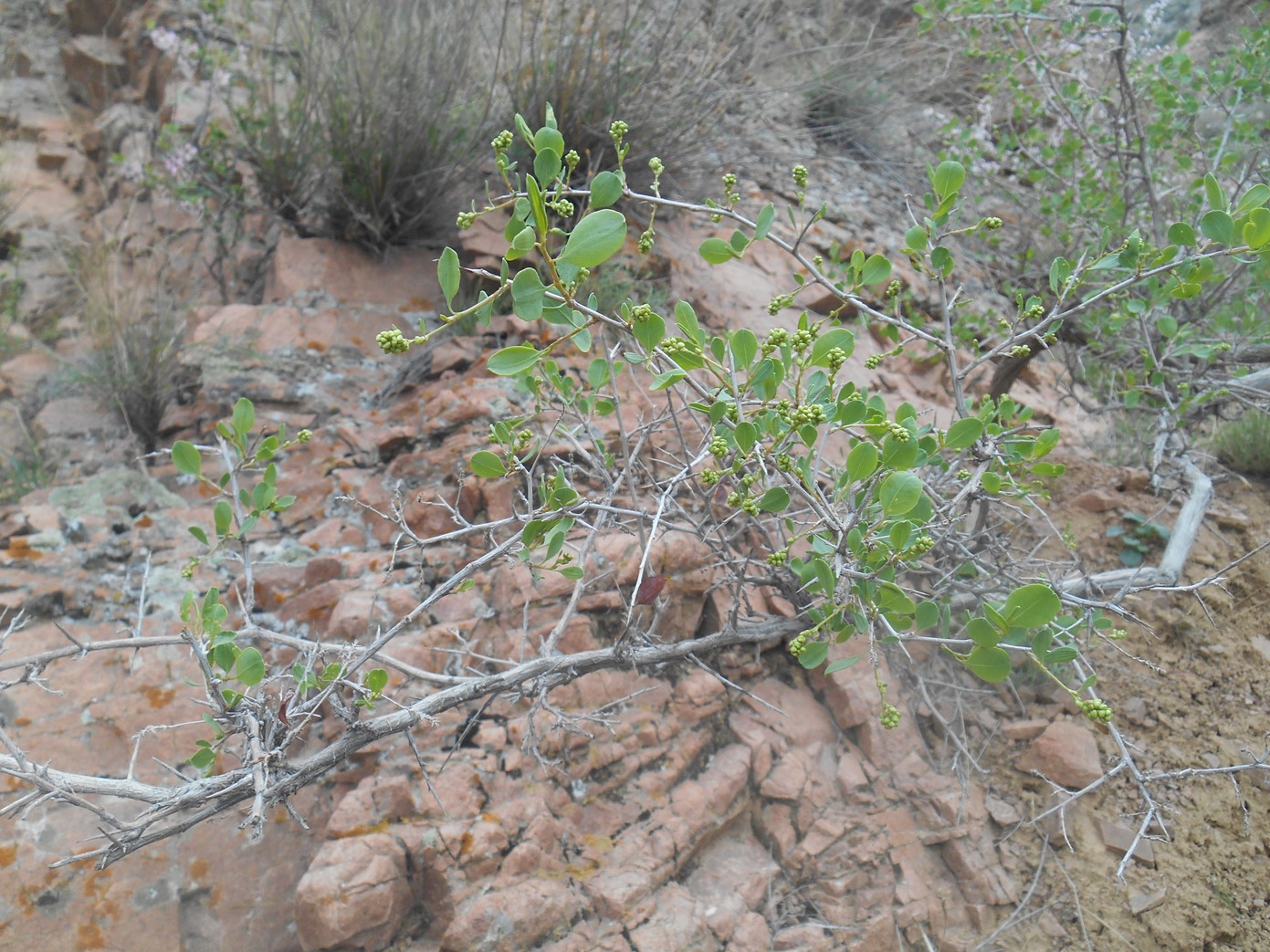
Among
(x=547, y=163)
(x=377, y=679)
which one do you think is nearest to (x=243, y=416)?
(x=377, y=679)

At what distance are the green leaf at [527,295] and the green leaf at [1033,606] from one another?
940mm

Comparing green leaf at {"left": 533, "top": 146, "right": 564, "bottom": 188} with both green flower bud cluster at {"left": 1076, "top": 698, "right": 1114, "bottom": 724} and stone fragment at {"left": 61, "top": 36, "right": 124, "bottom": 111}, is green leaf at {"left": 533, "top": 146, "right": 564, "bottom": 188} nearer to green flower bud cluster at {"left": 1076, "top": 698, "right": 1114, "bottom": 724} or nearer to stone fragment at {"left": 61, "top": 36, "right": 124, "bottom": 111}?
green flower bud cluster at {"left": 1076, "top": 698, "right": 1114, "bottom": 724}

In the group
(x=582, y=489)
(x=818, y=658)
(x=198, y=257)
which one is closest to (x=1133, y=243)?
(x=818, y=658)

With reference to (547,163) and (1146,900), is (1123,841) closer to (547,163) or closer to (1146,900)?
(1146,900)

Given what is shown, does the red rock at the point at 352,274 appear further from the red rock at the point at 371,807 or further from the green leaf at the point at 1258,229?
the green leaf at the point at 1258,229

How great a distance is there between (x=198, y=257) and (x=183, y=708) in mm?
2660

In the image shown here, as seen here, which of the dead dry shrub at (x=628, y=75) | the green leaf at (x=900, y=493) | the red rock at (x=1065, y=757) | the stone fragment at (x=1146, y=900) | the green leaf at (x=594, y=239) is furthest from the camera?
the dead dry shrub at (x=628, y=75)

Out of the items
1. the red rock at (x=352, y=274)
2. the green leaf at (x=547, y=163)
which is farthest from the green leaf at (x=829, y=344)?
the red rock at (x=352, y=274)

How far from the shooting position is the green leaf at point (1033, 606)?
1.43 m

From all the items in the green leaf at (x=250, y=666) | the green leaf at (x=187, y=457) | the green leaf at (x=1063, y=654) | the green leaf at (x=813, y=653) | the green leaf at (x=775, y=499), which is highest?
the green leaf at (x=775, y=499)

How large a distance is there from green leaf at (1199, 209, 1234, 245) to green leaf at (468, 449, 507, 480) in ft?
4.93

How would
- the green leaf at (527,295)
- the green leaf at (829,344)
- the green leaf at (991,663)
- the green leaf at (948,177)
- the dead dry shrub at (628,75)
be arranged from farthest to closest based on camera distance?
the dead dry shrub at (628,75), the green leaf at (948,177), the green leaf at (829,344), the green leaf at (991,663), the green leaf at (527,295)

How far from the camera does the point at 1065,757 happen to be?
7.42 ft

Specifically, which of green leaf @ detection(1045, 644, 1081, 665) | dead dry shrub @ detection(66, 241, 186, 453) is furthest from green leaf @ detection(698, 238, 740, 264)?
dead dry shrub @ detection(66, 241, 186, 453)
